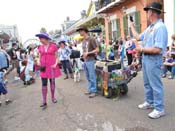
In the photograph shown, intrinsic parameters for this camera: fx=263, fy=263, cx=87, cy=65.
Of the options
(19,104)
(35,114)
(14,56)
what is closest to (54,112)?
(35,114)

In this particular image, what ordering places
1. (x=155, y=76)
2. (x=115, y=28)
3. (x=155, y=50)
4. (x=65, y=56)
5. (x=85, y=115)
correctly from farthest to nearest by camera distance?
(x=115, y=28)
(x=65, y=56)
(x=85, y=115)
(x=155, y=76)
(x=155, y=50)

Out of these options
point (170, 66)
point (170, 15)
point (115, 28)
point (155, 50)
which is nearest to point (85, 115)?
point (155, 50)

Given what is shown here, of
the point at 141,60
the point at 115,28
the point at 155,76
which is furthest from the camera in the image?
the point at 115,28

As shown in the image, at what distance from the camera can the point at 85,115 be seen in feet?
17.6

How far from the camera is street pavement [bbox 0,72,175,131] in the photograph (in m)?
4.64

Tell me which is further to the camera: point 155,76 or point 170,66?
point 170,66

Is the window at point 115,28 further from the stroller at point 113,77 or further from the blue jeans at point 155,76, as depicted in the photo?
the blue jeans at point 155,76

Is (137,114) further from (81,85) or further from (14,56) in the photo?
(14,56)

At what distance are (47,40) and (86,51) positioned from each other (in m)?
1.06

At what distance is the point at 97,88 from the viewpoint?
7.04 m

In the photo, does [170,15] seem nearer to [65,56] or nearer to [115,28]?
[65,56]

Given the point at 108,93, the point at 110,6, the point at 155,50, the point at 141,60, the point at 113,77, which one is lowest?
the point at 108,93

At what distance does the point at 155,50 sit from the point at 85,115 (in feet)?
6.41

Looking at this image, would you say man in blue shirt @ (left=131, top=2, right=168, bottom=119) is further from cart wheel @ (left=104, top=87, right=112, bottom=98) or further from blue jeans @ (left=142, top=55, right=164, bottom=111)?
cart wheel @ (left=104, top=87, right=112, bottom=98)
